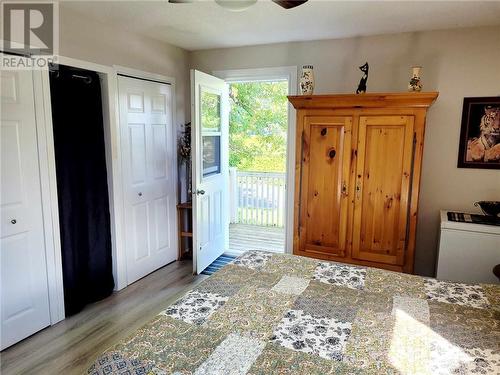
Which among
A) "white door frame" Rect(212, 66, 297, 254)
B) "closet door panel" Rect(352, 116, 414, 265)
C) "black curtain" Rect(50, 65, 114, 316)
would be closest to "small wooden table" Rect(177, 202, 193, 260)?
"black curtain" Rect(50, 65, 114, 316)

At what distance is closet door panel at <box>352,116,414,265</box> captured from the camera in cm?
272

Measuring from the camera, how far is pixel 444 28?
2.92 metres

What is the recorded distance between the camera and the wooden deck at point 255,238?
14.9 feet

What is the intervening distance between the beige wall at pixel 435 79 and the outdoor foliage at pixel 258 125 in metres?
3.33

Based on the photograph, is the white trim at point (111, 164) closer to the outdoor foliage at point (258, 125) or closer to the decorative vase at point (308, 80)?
the decorative vase at point (308, 80)

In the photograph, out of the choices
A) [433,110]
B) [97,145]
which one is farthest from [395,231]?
[97,145]

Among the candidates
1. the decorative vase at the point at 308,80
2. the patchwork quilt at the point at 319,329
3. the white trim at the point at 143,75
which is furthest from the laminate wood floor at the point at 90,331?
the decorative vase at the point at 308,80

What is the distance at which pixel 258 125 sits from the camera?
6.92 metres

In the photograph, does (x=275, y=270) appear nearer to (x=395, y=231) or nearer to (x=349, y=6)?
(x=395, y=231)

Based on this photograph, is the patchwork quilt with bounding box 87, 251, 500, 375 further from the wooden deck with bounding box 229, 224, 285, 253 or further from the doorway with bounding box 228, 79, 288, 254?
the doorway with bounding box 228, 79, 288, 254

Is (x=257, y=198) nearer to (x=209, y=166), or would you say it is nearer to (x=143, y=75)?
(x=209, y=166)

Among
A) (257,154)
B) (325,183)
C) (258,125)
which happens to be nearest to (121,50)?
(325,183)

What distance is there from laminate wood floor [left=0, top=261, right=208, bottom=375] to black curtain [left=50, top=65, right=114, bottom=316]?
0.19 m

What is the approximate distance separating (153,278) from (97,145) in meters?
1.45
